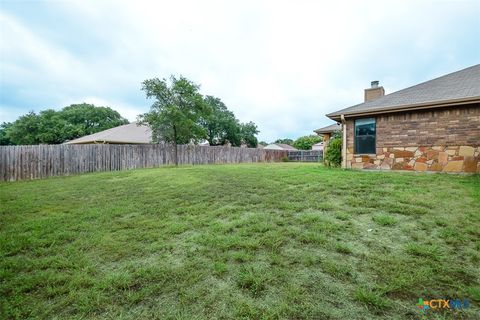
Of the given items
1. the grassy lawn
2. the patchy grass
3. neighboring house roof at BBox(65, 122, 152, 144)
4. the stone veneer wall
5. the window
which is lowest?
the grassy lawn

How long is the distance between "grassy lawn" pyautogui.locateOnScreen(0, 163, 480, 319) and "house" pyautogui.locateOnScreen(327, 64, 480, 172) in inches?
122

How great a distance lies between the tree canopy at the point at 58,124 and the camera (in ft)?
84.9

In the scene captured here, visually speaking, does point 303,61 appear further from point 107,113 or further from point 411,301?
point 107,113

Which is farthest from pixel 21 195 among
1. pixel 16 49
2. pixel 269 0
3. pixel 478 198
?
pixel 478 198

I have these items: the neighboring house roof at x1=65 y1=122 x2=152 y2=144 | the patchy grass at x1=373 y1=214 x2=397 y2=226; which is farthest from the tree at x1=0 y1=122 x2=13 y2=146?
the patchy grass at x1=373 y1=214 x2=397 y2=226

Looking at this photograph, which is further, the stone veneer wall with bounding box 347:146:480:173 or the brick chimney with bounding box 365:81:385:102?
the brick chimney with bounding box 365:81:385:102

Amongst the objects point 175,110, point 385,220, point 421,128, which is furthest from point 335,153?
point 175,110

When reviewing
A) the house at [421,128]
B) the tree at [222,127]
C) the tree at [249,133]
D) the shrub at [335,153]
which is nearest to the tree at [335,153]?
the shrub at [335,153]

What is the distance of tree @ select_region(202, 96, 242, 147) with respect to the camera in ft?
95.6

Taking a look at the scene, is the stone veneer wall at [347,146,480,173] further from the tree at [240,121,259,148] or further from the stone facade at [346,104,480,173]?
the tree at [240,121,259,148]

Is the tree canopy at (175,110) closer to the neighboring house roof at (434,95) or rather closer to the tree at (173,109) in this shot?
the tree at (173,109)

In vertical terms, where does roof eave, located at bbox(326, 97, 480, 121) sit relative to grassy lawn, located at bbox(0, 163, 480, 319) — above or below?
above

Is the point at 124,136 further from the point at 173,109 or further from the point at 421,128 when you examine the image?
the point at 421,128

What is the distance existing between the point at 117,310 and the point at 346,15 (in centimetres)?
1099
